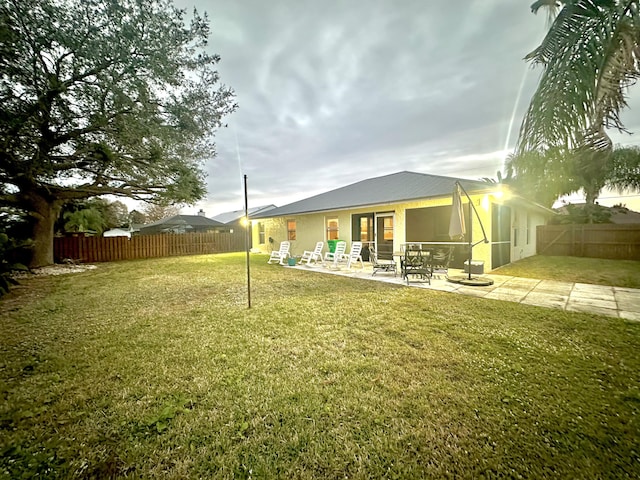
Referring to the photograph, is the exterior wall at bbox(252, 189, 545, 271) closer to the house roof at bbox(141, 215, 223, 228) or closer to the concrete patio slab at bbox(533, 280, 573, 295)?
the concrete patio slab at bbox(533, 280, 573, 295)

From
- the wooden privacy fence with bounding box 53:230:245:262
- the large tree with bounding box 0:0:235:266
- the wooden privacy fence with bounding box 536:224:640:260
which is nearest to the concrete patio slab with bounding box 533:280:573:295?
the wooden privacy fence with bounding box 536:224:640:260

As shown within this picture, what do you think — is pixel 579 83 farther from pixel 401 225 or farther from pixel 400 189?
pixel 400 189

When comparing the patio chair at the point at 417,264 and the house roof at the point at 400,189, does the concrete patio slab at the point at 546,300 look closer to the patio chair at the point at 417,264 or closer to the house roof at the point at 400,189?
the patio chair at the point at 417,264

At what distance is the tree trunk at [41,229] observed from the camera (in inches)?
408

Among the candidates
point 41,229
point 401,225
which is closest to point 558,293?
point 401,225

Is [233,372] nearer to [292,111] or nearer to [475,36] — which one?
[475,36]

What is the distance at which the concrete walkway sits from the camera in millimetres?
4562

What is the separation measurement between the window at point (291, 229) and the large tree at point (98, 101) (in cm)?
600

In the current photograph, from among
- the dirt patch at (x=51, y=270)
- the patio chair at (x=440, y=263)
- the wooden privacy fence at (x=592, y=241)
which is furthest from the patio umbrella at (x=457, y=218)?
the dirt patch at (x=51, y=270)

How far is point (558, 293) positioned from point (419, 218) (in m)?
5.56

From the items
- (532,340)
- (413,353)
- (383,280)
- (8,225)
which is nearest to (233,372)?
(413,353)

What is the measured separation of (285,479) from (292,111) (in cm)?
1189

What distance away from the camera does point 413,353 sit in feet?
9.90

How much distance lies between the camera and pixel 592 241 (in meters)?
12.5
